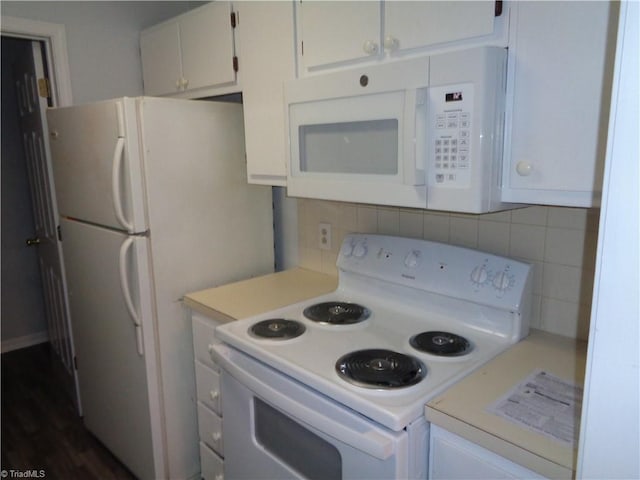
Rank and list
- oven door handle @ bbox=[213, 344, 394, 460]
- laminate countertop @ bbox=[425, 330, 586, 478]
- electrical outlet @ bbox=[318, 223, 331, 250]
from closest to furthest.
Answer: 1. laminate countertop @ bbox=[425, 330, 586, 478]
2. oven door handle @ bbox=[213, 344, 394, 460]
3. electrical outlet @ bbox=[318, 223, 331, 250]

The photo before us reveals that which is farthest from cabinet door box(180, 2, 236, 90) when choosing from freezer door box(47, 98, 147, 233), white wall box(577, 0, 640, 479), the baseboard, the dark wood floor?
the baseboard

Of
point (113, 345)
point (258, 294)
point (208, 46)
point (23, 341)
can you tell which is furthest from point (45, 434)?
point (208, 46)

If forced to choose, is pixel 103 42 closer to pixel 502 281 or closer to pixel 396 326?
pixel 396 326

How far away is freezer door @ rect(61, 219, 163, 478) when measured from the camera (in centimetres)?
189

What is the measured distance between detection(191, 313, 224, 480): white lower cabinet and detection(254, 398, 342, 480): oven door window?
44cm

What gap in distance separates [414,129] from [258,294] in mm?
1013

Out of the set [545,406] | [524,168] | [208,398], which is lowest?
[208,398]

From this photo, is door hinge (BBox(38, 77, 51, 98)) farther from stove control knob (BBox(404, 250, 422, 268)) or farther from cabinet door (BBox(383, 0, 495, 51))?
stove control knob (BBox(404, 250, 422, 268))

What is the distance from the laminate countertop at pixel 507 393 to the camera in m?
0.93

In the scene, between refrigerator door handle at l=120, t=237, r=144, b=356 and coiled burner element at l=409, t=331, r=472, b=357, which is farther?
refrigerator door handle at l=120, t=237, r=144, b=356

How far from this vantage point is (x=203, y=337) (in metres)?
1.87

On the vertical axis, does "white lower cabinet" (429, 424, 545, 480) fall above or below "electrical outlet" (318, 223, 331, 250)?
below

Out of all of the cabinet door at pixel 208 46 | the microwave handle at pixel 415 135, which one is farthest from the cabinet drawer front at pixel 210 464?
the cabinet door at pixel 208 46

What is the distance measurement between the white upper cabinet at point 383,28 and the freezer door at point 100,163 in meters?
0.71
